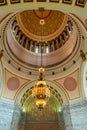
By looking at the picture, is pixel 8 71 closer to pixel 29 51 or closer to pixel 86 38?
pixel 29 51

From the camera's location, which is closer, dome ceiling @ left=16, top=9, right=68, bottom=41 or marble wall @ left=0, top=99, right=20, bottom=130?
marble wall @ left=0, top=99, right=20, bottom=130

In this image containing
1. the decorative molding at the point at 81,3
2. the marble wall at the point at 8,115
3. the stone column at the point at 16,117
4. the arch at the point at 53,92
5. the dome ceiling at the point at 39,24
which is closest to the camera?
the decorative molding at the point at 81,3

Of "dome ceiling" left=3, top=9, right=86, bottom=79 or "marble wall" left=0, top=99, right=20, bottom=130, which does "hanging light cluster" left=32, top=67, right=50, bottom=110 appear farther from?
"dome ceiling" left=3, top=9, right=86, bottom=79

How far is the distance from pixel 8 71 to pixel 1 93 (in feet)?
5.04

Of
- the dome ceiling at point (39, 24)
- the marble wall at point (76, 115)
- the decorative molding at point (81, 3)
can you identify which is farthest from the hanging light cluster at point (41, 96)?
the dome ceiling at point (39, 24)

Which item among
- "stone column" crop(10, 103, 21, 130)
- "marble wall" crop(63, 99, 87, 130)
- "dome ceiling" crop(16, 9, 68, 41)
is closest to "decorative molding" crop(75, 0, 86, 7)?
"marble wall" crop(63, 99, 87, 130)

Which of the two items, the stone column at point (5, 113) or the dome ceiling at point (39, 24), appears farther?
the dome ceiling at point (39, 24)

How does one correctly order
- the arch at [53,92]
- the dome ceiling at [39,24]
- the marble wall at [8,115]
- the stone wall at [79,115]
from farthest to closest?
the dome ceiling at [39,24], the arch at [53,92], the marble wall at [8,115], the stone wall at [79,115]

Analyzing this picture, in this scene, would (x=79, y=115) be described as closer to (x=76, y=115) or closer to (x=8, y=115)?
(x=76, y=115)

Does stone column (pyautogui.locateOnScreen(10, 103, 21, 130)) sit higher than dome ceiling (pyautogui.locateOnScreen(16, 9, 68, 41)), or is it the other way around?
dome ceiling (pyautogui.locateOnScreen(16, 9, 68, 41))

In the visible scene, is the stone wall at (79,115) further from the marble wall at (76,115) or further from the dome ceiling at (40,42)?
the dome ceiling at (40,42)

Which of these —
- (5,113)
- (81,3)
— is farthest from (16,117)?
(81,3)

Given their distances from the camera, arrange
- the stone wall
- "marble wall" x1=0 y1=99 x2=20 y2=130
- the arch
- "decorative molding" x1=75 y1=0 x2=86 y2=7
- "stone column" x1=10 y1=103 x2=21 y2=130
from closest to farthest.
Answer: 1. "decorative molding" x1=75 y1=0 x2=86 y2=7
2. the stone wall
3. "marble wall" x1=0 y1=99 x2=20 y2=130
4. "stone column" x1=10 y1=103 x2=21 y2=130
5. the arch

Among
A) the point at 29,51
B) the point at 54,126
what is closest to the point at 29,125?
the point at 54,126
